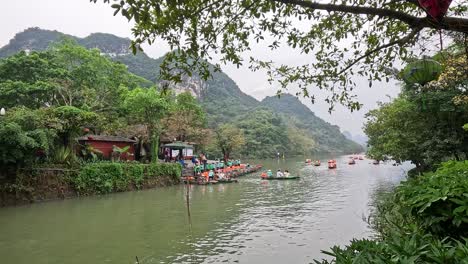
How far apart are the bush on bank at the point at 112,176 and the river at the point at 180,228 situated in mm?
719

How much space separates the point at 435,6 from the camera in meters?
2.78

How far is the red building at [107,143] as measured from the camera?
2328 centimetres

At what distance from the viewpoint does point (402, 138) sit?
760 inches

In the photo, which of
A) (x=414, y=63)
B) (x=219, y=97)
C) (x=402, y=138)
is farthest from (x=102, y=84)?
(x=219, y=97)

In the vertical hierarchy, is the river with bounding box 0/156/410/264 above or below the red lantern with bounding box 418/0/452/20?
below

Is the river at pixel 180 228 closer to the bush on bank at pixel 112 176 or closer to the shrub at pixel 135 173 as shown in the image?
the bush on bank at pixel 112 176

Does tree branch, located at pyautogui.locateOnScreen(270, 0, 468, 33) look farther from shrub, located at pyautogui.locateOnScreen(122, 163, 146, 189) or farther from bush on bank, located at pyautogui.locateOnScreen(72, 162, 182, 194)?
shrub, located at pyautogui.locateOnScreen(122, 163, 146, 189)

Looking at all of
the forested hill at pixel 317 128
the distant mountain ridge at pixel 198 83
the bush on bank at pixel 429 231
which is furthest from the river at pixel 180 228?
the forested hill at pixel 317 128

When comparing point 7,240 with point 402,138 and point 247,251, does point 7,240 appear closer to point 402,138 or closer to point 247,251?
point 247,251

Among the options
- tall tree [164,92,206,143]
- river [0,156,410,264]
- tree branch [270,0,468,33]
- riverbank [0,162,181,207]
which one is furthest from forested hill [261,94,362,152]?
tree branch [270,0,468,33]

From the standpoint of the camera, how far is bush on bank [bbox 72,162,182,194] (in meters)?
18.7

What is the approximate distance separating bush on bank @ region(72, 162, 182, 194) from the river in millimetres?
719

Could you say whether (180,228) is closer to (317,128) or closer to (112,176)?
(112,176)

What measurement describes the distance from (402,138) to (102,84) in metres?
23.0
